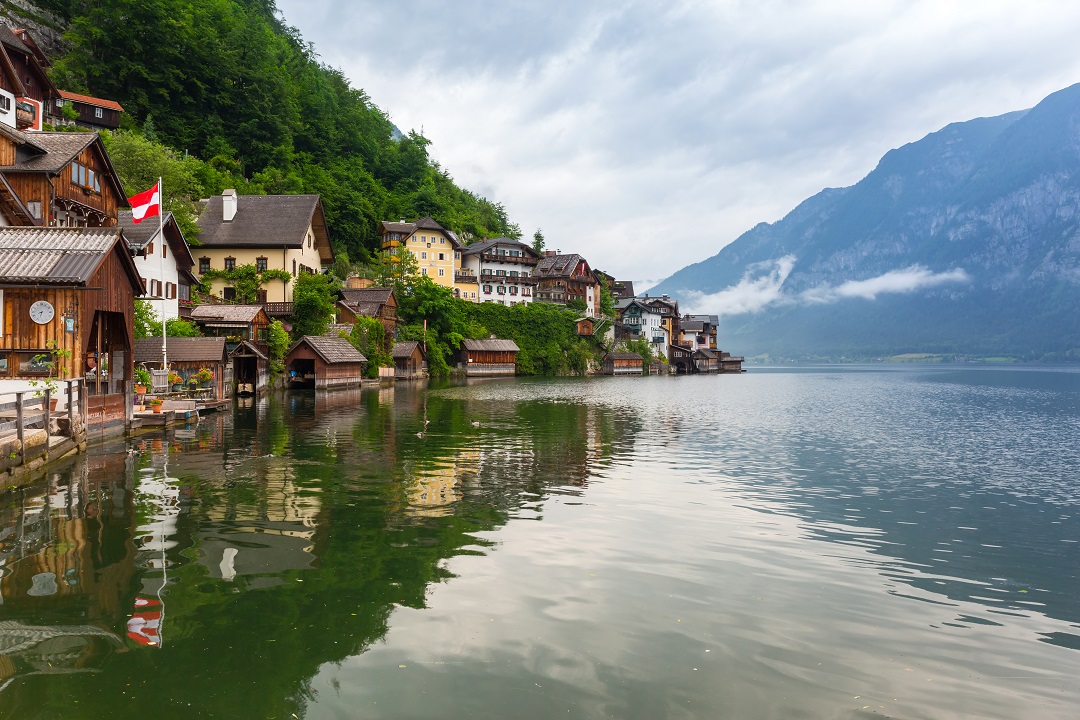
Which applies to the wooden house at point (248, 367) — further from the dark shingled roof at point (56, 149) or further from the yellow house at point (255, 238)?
the dark shingled roof at point (56, 149)

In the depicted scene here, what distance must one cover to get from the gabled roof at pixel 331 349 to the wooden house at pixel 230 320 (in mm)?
5283

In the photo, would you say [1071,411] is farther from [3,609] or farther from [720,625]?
[3,609]

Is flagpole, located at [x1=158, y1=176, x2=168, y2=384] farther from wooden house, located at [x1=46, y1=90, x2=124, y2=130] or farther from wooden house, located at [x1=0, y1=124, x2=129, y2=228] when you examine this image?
wooden house, located at [x1=46, y1=90, x2=124, y2=130]

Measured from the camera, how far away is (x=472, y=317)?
108688 millimetres

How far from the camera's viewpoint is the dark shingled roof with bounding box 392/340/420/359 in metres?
83.4

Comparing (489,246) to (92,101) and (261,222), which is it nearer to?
(261,222)

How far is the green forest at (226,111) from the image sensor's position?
265 feet

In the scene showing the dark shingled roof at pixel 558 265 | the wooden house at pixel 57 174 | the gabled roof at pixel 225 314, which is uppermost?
the dark shingled roof at pixel 558 265

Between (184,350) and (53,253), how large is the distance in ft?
53.9

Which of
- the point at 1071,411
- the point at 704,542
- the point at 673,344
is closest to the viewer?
the point at 704,542

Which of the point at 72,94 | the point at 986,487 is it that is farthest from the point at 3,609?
the point at 72,94

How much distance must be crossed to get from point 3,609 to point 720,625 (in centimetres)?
1063

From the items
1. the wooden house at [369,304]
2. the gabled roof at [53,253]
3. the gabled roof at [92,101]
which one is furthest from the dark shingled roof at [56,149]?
the gabled roof at [92,101]

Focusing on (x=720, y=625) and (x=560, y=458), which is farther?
(x=560, y=458)
